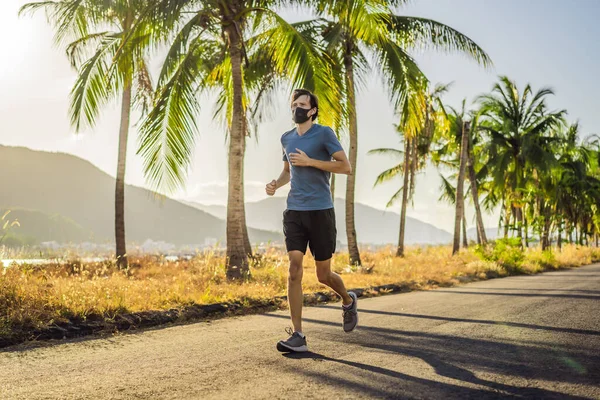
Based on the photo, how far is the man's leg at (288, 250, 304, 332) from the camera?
14.6ft

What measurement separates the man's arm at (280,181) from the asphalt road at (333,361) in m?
1.38

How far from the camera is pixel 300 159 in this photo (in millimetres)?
4352

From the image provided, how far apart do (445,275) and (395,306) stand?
5.94 meters

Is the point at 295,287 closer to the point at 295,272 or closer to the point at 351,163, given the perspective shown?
the point at 295,272

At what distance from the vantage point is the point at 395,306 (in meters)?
7.58

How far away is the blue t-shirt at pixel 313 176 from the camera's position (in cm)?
448

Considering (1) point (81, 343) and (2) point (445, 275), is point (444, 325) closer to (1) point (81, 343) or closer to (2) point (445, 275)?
(1) point (81, 343)

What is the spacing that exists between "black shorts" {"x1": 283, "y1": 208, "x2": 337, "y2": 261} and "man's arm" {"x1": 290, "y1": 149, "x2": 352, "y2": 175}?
1.20ft

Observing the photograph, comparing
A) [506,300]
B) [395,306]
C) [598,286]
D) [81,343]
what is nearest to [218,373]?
[81,343]

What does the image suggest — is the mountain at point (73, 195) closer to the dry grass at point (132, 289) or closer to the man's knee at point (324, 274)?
the dry grass at point (132, 289)

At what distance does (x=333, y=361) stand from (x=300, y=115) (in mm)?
2029

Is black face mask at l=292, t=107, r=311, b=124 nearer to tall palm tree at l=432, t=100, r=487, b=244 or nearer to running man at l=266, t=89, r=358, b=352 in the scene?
running man at l=266, t=89, r=358, b=352

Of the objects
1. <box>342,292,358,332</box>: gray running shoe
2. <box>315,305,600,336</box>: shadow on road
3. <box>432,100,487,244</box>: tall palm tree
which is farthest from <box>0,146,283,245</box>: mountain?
<box>342,292,358,332</box>: gray running shoe

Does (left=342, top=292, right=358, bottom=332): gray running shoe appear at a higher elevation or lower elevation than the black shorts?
lower
